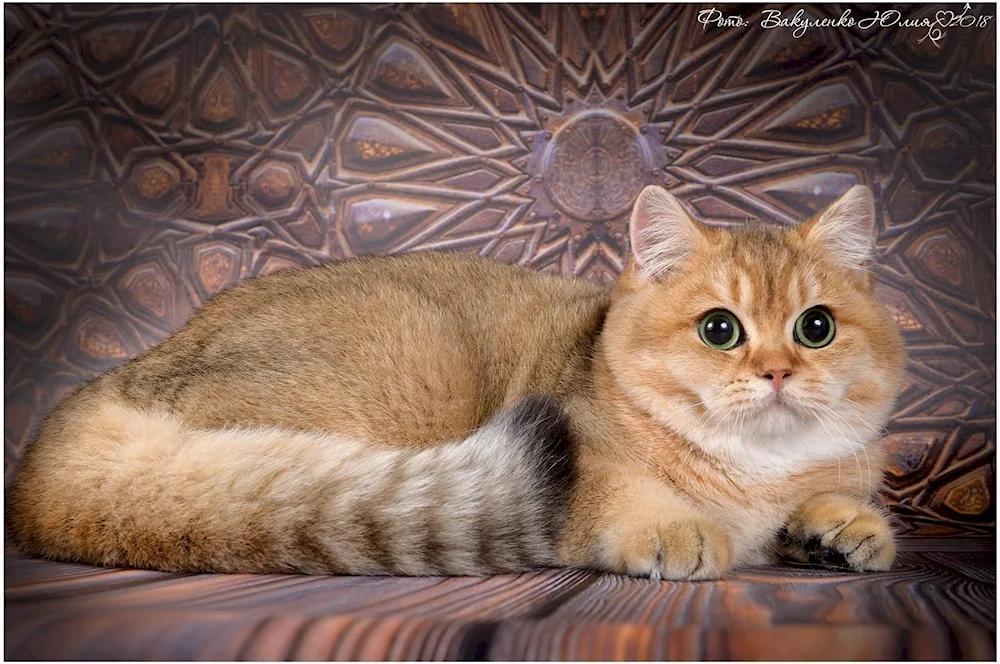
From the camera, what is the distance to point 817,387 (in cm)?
181

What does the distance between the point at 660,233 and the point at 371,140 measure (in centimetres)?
126

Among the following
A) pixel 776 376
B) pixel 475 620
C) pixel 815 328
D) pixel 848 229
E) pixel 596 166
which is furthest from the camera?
pixel 596 166

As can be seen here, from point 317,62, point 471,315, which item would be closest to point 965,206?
point 471,315

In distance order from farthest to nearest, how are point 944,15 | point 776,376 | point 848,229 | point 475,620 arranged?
point 944,15 → point 848,229 → point 776,376 → point 475,620

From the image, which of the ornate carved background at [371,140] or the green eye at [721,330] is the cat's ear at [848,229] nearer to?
the green eye at [721,330]

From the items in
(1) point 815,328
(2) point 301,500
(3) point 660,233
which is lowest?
(2) point 301,500

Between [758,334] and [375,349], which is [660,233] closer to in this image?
[758,334]

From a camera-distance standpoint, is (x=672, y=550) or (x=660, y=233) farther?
(x=660, y=233)

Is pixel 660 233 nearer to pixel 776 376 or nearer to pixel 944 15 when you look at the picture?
pixel 776 376

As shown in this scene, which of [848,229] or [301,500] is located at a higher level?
[848,229]

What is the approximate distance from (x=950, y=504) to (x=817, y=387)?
4.05 ft

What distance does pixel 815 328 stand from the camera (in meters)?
1.91

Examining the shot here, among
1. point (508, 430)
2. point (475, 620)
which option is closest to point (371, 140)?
point (508, 430)

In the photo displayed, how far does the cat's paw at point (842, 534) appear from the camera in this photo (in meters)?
1.83
